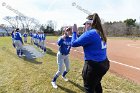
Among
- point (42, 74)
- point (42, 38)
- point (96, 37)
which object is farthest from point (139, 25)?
point (96, 37)

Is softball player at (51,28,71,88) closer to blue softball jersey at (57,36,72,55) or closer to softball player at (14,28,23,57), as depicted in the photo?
blue softball jersey at (57,36,72,55)

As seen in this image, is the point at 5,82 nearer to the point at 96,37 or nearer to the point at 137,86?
the point at 137,86

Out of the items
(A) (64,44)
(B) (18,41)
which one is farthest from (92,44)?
(B) (18,41)

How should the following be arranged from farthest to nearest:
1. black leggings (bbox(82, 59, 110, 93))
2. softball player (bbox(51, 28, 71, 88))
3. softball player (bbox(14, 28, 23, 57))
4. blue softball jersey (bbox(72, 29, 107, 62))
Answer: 1. softball player (bbox(14, 28, 23, 57))
2. softball player (bbox(51, 28, 71, 88))
3. black leggings (bbox(82, 59, 110, 93))
4. blue softball jersey (bbox(72, 29, 107, 62))

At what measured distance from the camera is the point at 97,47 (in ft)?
14.0

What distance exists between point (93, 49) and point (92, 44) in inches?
3.7

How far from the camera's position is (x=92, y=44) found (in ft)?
13.9

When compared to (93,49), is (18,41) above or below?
below

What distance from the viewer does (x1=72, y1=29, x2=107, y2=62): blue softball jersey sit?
13.7 feet

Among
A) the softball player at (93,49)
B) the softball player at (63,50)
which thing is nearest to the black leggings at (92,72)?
the softball player at (93,49)

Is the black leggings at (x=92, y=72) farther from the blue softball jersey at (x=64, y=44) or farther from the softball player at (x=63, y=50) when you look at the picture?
the blue softball jersey at (x=64, y=44)

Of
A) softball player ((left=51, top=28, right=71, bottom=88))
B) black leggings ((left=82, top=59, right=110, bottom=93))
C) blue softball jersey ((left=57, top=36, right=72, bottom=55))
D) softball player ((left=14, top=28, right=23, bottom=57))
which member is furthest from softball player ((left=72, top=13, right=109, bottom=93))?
softball player ((left=14, top=28, right=23, bottom=57))

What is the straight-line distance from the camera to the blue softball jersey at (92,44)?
4.17 meters

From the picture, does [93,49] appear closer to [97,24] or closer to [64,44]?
[97,24]
